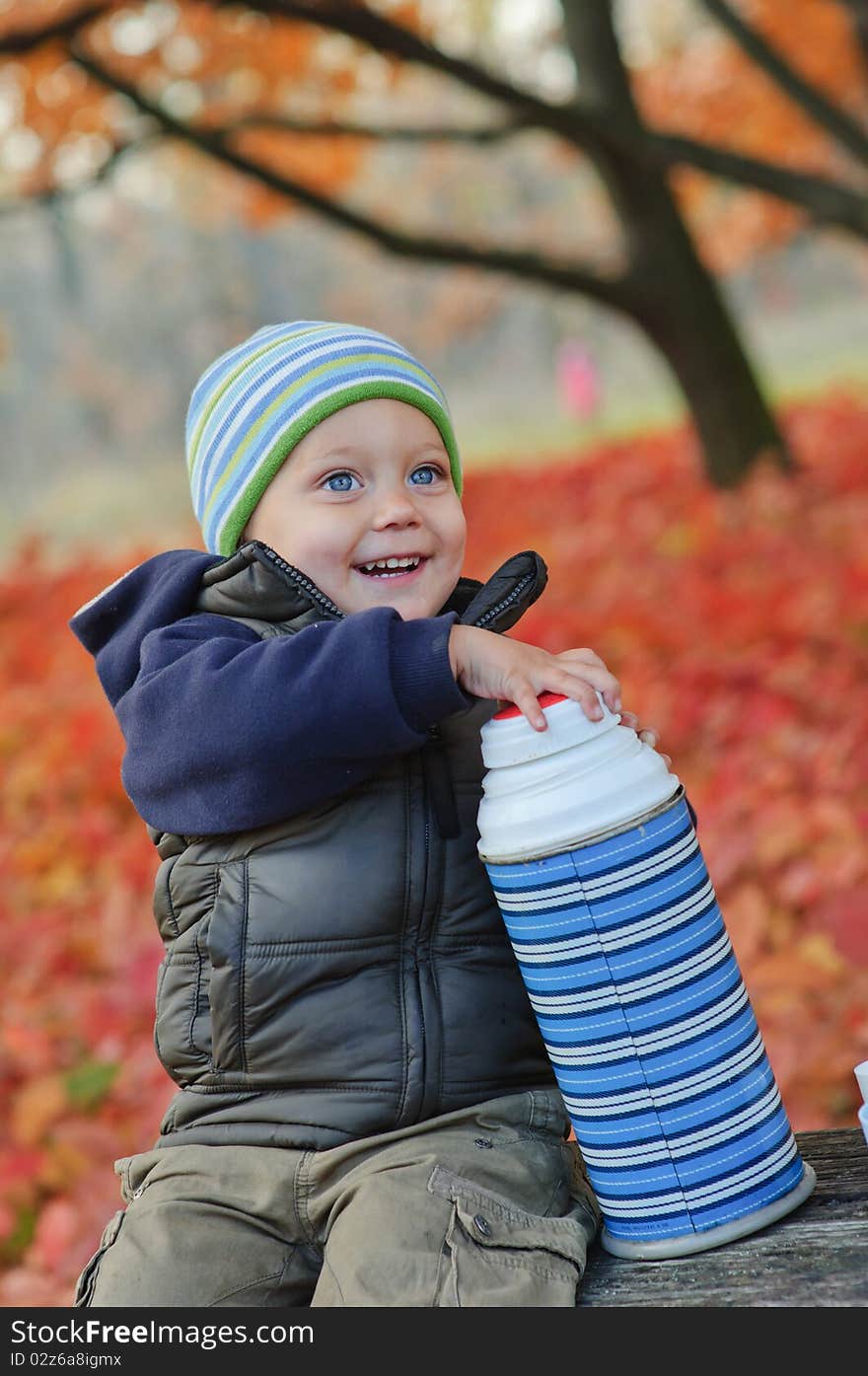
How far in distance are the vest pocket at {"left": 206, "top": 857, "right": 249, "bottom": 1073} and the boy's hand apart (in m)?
0.40

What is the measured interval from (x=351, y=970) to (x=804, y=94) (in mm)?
6740

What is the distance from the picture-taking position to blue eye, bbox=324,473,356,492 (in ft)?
6.72

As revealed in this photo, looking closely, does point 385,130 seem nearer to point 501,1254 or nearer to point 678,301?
point 678,301

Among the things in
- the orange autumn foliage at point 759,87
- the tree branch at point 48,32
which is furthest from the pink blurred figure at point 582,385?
the tree branch at point 48,32

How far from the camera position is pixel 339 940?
71.4 inches

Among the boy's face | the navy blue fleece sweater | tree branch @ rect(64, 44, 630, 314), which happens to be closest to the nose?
the boy's face

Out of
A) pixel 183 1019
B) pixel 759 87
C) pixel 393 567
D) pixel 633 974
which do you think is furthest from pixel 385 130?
pixel 759 87

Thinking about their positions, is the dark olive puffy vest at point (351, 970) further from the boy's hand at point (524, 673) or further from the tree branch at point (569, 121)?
the tree branch at point (569, 121)

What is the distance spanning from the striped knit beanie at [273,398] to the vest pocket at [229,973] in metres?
0.58

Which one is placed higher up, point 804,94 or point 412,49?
point 412,49

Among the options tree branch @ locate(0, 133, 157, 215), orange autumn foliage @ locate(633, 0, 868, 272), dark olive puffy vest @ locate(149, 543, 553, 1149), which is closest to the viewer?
dark olive puffy vest @ locate(149, 543, 553, 1149)

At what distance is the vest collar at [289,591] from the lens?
6.19ft

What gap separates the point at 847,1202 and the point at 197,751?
0.96 meters

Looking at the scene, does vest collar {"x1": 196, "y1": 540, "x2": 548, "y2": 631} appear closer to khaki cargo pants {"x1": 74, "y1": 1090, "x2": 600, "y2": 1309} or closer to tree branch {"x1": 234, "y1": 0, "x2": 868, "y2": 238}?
khaki cargo pants {"x1": 74, "y1": 1090, "x2": 600, "y2": 1309}
